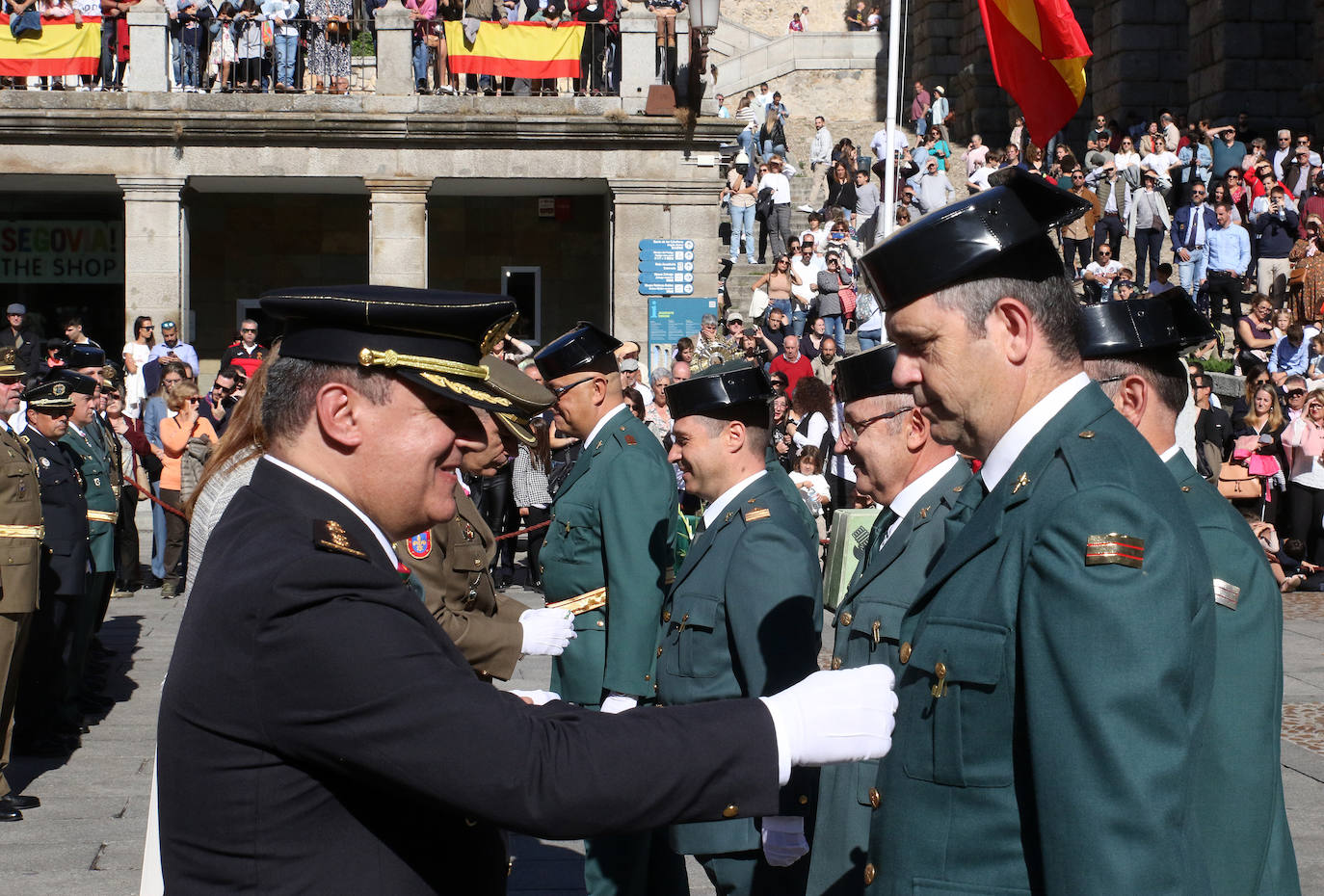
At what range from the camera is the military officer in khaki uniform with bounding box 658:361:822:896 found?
13.1ft

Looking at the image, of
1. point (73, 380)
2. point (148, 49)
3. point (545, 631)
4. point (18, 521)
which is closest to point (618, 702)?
point (545, 631)

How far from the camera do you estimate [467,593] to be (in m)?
4.89

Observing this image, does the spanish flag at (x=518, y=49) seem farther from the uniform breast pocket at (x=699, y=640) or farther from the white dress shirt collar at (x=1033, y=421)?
the white dress shirt collar at (x=1033, y=421)

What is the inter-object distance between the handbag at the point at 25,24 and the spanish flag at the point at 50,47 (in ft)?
0.20

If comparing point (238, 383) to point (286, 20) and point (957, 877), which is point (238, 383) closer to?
point (286, 20)

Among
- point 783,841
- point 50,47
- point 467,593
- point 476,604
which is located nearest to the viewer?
point 783,841

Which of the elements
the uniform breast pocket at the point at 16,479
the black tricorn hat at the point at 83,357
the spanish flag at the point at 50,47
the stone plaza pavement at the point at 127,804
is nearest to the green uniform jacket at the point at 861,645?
the stone plaza pavement at the point at 127,804

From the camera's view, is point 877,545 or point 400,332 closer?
point 400,332

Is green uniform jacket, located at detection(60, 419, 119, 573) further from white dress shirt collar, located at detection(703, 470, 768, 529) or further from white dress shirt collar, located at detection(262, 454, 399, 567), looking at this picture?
white dress shirt collar, located at detection(262, 454, 399, 567)

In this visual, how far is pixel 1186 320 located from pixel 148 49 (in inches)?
785

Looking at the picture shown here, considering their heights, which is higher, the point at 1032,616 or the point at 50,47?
the point at 50,47

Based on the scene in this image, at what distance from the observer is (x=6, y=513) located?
7230 mm

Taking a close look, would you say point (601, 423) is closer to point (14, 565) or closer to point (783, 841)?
point (783, 841)

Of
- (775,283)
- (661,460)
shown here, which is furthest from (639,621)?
(775,283)
